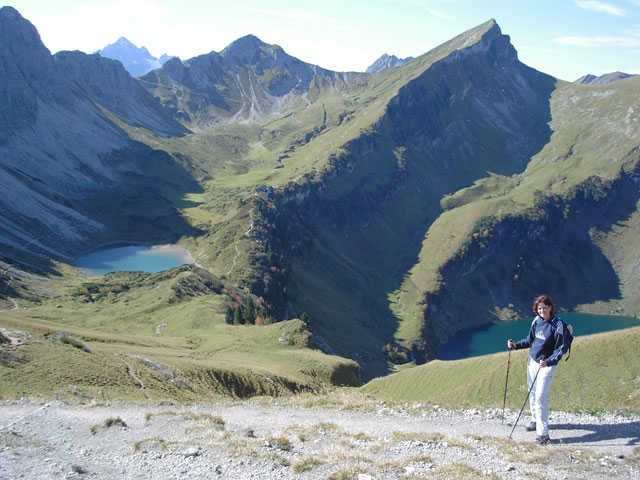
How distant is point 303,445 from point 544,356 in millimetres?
11264

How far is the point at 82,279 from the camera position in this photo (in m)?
160

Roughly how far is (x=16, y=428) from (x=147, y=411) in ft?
21.7

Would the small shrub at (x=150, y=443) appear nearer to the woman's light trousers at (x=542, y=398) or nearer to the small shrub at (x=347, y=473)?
the small shrub at (x=347, y=473)

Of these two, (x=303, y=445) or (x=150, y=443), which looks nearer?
(x=150, y=443)

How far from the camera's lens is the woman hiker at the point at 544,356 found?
784 inches

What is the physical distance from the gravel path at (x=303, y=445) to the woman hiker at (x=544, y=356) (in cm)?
114

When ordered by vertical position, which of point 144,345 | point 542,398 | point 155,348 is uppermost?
point 542,398

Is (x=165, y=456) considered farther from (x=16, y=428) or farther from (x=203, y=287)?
(x=203, y=287)

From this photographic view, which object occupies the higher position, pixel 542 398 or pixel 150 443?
pixel 542 398

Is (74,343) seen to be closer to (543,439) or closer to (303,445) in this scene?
(303,445)

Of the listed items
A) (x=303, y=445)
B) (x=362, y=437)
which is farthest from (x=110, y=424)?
(x=362, y=437)

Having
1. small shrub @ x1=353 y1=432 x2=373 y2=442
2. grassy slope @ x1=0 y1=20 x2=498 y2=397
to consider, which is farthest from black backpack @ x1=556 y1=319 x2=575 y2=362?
grassy slope @ x1=0 y1=20 x2=498 y2=397

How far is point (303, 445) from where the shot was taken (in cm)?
2108

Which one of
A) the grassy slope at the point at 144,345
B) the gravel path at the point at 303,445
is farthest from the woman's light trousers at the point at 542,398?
the grassy slope at the point at 144,345
